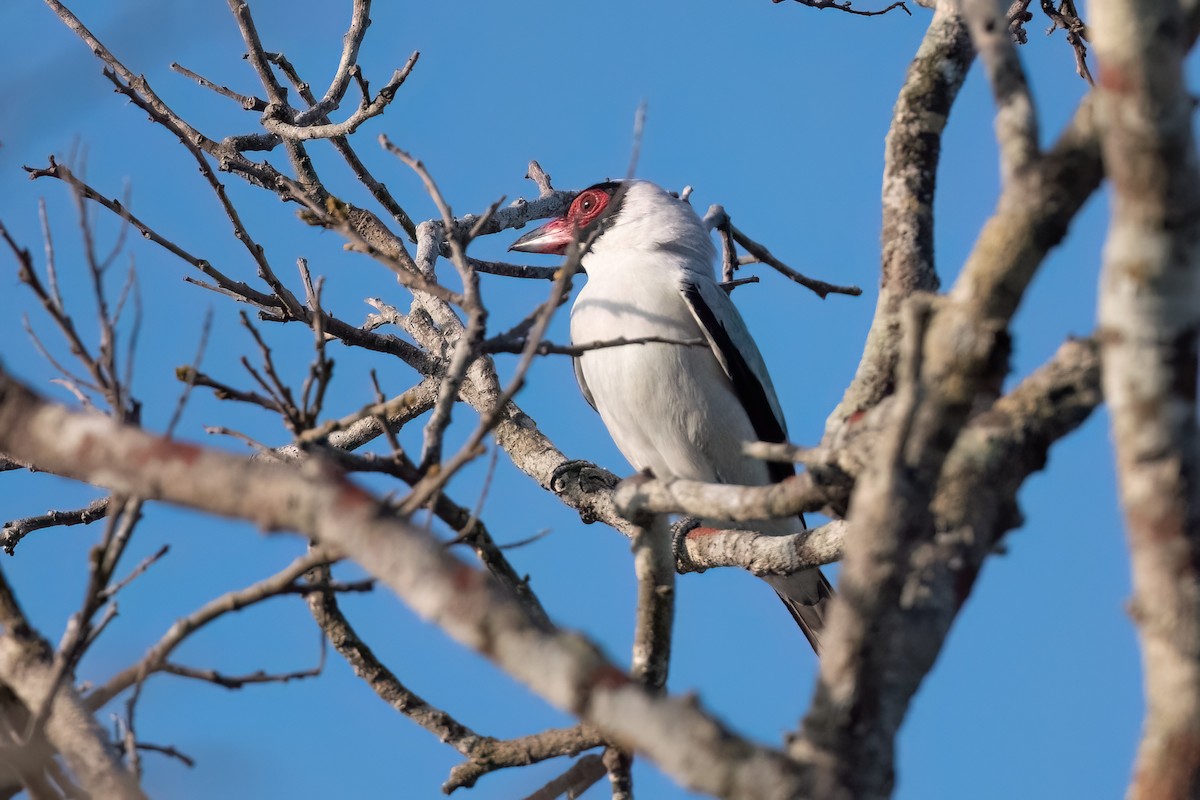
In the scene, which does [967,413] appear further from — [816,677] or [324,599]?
[324,599]

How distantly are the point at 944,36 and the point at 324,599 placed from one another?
270cm

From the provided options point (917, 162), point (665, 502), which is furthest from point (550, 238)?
point (665, 502)

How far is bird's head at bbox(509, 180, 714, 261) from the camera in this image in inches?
301

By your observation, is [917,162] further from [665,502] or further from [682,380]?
[682,380]

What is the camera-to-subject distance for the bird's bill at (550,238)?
784 cm

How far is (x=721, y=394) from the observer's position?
7.05 metres

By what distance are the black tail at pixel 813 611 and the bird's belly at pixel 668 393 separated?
775 mm

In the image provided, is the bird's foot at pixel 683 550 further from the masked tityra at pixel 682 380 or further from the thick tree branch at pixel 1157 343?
the thick tree branch at pixel 1157 343

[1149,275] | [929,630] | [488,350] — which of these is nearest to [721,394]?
[488,350]

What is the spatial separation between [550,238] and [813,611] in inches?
110

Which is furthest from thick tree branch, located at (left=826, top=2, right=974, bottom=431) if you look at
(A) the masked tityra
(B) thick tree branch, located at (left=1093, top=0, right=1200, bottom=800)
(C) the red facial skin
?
(C) the red facial skin

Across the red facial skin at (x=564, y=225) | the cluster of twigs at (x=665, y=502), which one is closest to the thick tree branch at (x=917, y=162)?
the cluster of twigs at (x=665, y=502)

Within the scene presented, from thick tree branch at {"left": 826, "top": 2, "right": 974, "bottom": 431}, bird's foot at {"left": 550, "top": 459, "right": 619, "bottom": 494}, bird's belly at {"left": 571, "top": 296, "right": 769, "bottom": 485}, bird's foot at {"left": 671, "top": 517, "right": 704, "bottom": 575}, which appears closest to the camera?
thick tree branch at {"left": 826, "top": 2, "right": 974, "bottom": 431}

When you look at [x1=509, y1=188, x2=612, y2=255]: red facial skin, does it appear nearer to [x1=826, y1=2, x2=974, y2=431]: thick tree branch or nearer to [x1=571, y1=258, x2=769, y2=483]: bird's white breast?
[x1=571, y1=258, x2=769, y2=483]: bird's white breast
